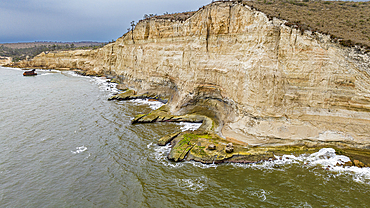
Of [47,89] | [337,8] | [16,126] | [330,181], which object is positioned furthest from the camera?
[47,89]

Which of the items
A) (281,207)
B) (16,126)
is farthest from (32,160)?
(281,207)

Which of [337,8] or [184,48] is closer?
[337,8]

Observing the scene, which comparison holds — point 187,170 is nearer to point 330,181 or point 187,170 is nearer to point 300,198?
point 300,198

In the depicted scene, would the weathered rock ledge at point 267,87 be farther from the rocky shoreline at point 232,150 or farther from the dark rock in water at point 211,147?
the dark rock in water at point 211,147

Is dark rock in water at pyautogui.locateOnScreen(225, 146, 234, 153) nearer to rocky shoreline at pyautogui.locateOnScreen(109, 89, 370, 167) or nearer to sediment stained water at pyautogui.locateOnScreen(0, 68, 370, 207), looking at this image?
rocky shoreline at pyautogui.locateOnScreen(109, 89, 370, 167)

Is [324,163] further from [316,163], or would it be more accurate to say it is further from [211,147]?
[211,147]

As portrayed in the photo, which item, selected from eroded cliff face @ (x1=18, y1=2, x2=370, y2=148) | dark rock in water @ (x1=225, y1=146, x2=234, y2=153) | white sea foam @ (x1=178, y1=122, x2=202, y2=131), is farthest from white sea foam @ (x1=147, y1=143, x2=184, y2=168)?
eroded cliff face @ (x1=18, y1=2, x2=370, y2=148)
